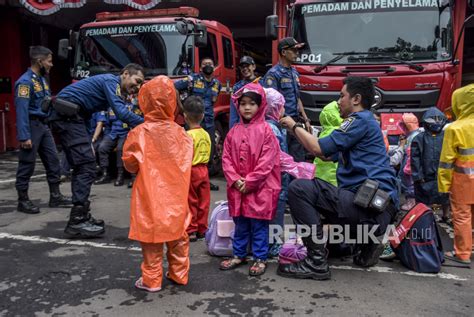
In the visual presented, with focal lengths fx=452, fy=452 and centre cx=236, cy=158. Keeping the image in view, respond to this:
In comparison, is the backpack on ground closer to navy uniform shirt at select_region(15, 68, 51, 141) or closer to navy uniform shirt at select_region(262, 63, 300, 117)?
navy uniform shirt at select_region(262, 63, 300, 117)

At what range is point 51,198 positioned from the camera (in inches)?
230

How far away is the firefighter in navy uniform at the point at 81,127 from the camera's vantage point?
14.4ft

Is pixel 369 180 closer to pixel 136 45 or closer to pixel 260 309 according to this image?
pixel 260 309

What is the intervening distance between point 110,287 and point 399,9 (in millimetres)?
5111

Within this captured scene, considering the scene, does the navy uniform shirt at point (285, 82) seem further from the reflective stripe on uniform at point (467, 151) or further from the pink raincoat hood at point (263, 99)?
the reflective stripe on uniform at point (467, 151)

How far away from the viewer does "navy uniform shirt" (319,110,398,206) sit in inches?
133

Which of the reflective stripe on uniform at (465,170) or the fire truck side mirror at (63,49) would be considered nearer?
the reflective stripe on uniform at (465,170)

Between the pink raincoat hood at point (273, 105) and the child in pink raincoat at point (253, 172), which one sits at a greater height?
the pink raincoat hood at point (273, 105)

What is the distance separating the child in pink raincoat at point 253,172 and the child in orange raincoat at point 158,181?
1.44ft

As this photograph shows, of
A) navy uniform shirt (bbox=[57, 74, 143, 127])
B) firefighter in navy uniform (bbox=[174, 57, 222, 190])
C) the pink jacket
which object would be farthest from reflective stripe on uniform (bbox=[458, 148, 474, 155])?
firefighter in navy uniform (bbox=[174, 57, 222, 190])

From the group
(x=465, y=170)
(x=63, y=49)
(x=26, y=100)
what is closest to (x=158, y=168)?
(x=465, y=170)

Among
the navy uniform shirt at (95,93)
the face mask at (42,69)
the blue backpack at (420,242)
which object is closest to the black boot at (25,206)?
the face mask at (42,69)

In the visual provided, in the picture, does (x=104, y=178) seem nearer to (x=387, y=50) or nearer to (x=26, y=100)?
(x=26, y=100)

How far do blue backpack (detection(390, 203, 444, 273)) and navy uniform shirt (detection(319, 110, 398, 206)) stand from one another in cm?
29
